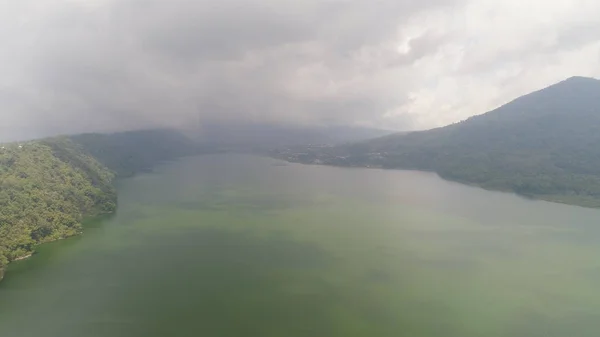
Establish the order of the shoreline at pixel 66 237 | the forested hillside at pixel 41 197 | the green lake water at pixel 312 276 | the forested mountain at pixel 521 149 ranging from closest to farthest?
the green lake water at pixel 312 276, the shoreline at pixel 66 237, the forested hillside at pixel 41 197, the forested mountain at pixel 521 149

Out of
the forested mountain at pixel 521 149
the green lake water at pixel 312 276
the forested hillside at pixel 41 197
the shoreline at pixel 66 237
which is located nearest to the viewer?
the green lake water at pixel 312 276

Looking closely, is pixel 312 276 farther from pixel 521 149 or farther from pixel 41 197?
pixel 521 149

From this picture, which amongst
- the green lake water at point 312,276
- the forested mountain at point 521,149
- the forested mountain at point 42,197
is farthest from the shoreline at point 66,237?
the forested mountain at point 521,149

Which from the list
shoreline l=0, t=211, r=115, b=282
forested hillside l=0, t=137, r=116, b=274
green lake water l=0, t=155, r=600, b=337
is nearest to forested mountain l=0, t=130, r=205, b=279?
forested hillside l=0, t=137, r=116, b=274

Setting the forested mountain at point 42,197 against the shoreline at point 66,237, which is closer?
the shoreline at point 66,237

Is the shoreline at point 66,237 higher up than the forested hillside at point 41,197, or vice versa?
the forested hillside at point 41,197

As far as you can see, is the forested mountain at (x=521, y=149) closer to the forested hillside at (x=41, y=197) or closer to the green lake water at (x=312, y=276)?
the green lake water at (x=312, y=276)
